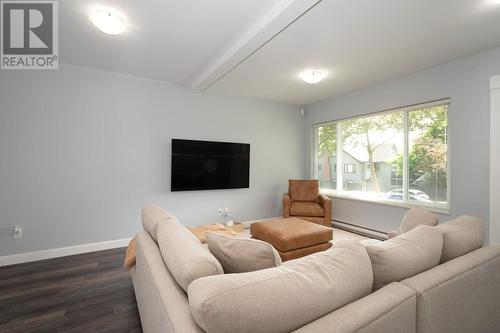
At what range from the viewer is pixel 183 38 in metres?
2.45

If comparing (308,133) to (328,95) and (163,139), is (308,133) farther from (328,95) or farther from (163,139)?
(163,139)

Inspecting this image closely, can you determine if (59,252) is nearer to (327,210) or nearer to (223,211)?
(223,211)

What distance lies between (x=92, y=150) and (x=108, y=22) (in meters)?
1.79

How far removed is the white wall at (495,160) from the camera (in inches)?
103

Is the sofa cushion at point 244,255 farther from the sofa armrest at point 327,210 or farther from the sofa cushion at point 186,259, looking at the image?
the sofa armrest at point 327,210

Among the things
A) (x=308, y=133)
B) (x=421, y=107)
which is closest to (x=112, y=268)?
(x=308, y=133)

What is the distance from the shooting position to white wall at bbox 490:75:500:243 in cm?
262

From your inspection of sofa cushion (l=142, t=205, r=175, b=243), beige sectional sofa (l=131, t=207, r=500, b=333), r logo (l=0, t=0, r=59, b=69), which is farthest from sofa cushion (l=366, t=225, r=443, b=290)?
r logo (l=0, t=0, r=59, b=69)

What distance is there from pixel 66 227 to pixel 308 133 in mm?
4596

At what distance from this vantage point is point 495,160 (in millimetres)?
2635

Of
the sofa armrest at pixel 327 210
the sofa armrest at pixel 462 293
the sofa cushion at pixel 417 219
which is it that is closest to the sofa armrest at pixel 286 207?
the sofa armrest at pixel 327 210

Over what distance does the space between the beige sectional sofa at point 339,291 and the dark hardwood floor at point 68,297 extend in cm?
97

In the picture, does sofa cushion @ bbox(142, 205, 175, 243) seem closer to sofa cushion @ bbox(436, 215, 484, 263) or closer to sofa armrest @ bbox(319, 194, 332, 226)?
sofa cushion @ bbox(436, 215, 484, 263)

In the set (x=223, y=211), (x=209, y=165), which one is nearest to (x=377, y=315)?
(x=209, y=165)
